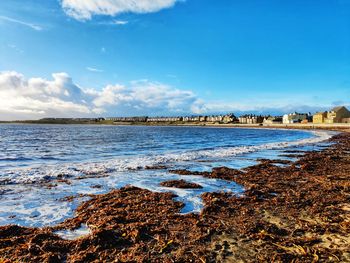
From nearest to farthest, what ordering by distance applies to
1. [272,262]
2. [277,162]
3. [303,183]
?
[272,262], [303,183], [277,162]

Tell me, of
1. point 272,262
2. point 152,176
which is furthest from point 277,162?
point 272,262

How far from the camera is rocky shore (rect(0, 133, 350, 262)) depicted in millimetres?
5621

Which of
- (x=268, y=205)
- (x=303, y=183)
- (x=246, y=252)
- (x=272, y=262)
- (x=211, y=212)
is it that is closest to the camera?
(x=272, y=262)

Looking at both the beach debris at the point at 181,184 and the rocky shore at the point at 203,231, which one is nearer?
the rocky shore at the point at 203,231

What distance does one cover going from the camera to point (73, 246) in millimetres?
6020

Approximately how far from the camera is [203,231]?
6855 mm

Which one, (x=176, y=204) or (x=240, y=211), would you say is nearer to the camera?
(x=240, y=211)

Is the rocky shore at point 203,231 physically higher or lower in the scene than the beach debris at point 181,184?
higher

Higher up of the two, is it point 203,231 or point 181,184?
point 203,231

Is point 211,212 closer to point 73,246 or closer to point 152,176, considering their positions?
point 73,246

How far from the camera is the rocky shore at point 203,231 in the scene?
18.4 ft

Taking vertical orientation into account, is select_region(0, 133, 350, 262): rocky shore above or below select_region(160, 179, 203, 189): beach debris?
above

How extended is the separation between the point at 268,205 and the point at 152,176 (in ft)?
24.8

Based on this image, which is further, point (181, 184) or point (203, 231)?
point (181, 184)
